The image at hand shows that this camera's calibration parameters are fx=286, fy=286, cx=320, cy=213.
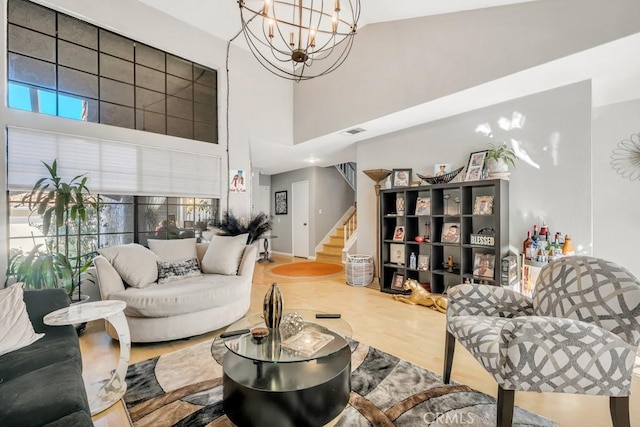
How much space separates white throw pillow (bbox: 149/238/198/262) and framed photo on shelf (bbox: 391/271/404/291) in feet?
8.80

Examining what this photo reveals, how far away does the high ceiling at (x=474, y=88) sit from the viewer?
95.9 inches

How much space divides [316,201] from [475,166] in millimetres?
4277

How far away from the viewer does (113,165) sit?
3336 millimetres

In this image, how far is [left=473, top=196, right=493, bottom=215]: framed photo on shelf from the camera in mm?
3254

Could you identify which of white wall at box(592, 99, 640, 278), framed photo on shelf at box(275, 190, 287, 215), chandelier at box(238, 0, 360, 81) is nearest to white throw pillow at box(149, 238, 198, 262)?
chandelier at box(238, 0, 360, 81)

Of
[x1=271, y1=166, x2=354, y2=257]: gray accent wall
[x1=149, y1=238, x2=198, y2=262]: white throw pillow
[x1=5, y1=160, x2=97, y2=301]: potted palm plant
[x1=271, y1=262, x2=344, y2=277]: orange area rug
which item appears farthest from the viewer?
[x1=271, y1=166, x2=354, y2=257]: gray accent wall

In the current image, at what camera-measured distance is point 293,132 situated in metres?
5.06

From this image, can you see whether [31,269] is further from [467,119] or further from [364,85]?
[467,119]

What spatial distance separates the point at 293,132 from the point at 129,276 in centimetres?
→ 341

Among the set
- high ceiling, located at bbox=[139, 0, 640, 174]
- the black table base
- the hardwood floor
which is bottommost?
the hardwood floor

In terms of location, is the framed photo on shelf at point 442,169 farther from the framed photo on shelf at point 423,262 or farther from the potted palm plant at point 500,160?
the framed photo on shelf at point 423,262

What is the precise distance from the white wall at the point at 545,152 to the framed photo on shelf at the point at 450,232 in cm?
57

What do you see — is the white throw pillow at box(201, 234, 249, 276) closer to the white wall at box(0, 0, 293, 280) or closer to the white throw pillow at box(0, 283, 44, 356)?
the white wall at box(0, 0, 293, 280)

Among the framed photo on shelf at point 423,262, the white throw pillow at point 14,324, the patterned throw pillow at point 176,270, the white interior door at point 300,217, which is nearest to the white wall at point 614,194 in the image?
the framed photo on shelf at point 423,262
